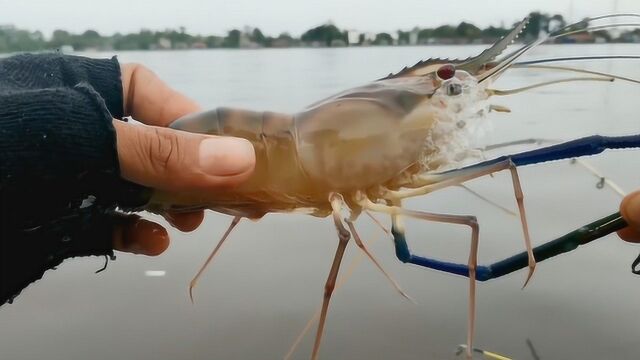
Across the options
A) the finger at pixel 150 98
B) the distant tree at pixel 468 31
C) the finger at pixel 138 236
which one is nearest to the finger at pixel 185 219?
the finger at pixel 138 236

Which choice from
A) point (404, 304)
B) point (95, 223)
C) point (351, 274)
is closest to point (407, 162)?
point (95, 223)

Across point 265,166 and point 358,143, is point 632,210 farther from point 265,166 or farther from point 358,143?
point 265,166

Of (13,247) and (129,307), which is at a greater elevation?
(13,247)

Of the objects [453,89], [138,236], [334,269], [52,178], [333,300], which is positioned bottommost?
[333,300]

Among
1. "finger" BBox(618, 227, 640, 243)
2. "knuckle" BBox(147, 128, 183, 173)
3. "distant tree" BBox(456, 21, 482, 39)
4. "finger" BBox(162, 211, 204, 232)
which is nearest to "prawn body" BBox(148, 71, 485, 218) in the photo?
"knuckle" BBox(147, 128, 183, 173)

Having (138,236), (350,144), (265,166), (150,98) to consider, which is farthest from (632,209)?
(150,98)

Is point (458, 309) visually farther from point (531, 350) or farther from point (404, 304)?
point (531, 350)
